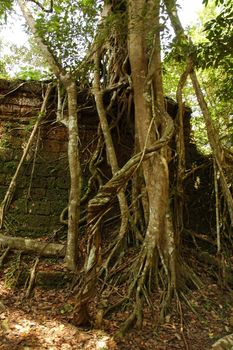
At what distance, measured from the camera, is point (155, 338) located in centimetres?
329

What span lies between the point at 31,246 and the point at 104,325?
147cm

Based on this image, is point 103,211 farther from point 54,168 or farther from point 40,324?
point 54,168

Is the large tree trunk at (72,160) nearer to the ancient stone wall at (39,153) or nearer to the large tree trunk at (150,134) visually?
the ancient stone wall at (39,153)

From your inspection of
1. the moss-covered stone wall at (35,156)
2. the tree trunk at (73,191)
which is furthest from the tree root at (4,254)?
the tree trunk at (73,191)

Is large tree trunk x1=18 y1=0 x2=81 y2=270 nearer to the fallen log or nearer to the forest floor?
the fallen log

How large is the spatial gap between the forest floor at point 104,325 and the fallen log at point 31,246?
13.0 inches

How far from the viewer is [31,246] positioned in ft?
14.2

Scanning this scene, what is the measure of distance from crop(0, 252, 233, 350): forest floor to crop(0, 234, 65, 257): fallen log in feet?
1.09

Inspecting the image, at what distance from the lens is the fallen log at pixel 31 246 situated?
430cm

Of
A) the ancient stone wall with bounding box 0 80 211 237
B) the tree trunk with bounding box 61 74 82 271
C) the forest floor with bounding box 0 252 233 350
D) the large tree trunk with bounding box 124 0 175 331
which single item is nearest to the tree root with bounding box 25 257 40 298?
the forest floor with bounding box 0 252 233 350

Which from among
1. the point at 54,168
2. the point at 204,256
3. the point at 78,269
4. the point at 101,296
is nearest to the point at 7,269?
the point at 78,269

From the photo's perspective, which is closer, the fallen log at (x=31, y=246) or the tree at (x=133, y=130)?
the tree at (x=133, y=130)

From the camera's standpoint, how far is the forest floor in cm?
304

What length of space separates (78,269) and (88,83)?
2.81m
